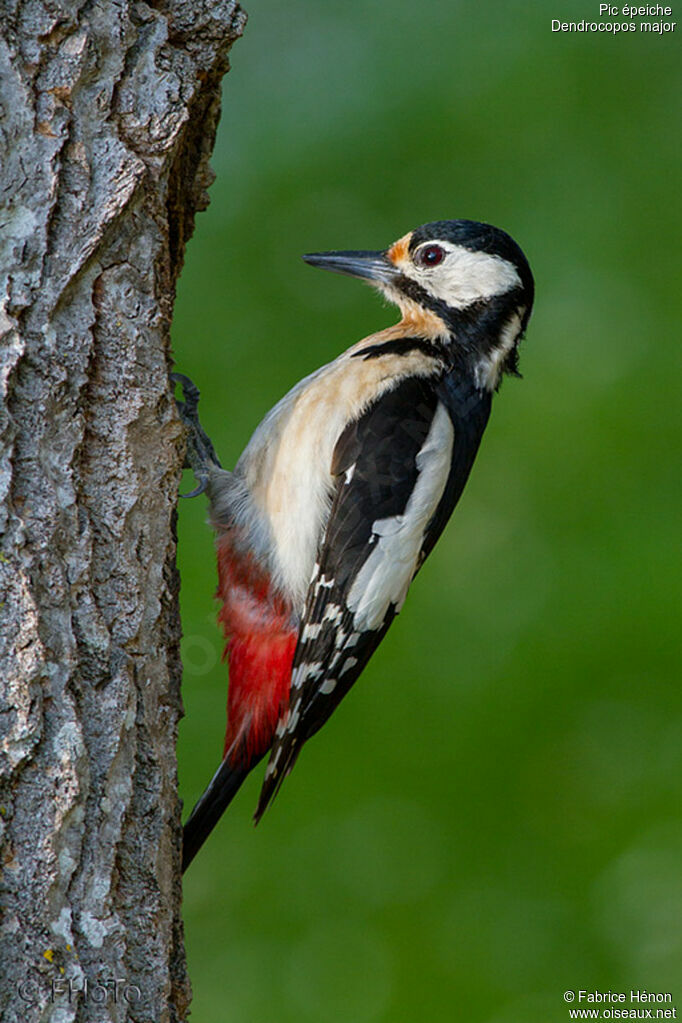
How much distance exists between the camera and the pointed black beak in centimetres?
327

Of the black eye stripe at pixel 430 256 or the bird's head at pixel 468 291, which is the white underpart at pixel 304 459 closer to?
the bird's head at pixel 468 291

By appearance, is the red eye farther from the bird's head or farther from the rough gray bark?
the rough gray bark

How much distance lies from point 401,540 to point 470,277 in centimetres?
75

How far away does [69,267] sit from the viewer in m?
1.93

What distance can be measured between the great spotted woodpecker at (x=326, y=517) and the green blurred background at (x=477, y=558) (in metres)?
0.85

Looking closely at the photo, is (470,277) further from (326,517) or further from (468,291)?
(326,517)

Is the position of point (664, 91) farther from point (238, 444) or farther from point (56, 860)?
point (56, 860)

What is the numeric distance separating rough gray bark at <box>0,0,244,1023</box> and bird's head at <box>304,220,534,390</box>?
1.19 metres

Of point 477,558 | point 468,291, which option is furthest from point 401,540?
point 477,558

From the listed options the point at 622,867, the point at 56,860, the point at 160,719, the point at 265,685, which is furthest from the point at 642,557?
the point at 56,860

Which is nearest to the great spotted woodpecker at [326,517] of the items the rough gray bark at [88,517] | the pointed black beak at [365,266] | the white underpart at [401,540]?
the white underpart at [401,540]

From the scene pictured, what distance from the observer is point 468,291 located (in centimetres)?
317

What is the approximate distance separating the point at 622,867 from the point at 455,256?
6.26 feet

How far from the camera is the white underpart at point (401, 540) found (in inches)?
112
